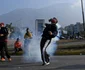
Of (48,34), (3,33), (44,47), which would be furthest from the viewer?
(3,33)

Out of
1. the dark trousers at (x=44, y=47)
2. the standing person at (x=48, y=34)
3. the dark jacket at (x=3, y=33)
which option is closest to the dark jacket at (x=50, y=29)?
the standing person at (x=48, y=34)

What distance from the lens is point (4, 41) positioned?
12625mm

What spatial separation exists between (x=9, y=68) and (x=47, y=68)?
1.27 metres

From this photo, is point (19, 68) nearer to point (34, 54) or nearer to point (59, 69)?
point (59, 69)

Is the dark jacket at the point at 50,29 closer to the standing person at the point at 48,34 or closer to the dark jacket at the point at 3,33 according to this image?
the standing person at the point at 48,34

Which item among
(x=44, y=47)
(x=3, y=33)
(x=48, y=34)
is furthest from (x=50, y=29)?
(x=3, y=33)

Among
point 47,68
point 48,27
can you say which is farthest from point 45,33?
point 47,68

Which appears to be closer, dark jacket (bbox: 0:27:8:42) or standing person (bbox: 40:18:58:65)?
standing person (bbox: 40:18:58:65)

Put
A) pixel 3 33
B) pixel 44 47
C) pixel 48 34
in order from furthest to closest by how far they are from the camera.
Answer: pixel 3 33 < pixel 44 47 < pixel 48 34

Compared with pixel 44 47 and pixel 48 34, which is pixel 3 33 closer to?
pixel 44 47

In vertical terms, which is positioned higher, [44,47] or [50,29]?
[50,29]

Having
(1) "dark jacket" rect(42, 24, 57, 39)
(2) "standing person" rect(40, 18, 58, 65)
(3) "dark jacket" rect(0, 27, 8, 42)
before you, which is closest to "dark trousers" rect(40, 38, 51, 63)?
(2) "standing person" rect(40, 18, 58, 65)

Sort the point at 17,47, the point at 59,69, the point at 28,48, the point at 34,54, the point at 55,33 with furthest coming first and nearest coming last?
the point at 17,47 → the point at 28,48 → the point at 34,54 → the point at 55,33 → the point at 59,69

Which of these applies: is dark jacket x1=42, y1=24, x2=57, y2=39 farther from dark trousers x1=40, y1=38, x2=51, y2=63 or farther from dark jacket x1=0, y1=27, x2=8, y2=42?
dark jacket x1=0, y1=27, x2=8, y2=42
